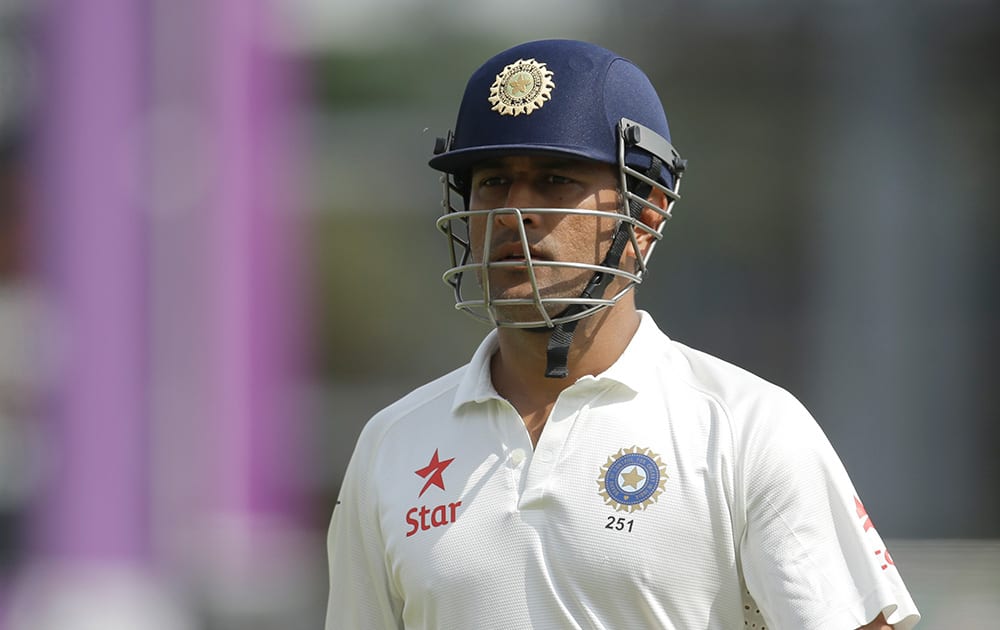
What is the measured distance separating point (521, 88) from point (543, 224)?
23 cm

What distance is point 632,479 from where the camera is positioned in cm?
207

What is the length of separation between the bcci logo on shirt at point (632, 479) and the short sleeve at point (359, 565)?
1.37 feet

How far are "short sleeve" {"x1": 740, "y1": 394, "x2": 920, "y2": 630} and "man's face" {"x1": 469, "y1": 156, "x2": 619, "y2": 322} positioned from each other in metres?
0.38

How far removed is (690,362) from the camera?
7.41 feet

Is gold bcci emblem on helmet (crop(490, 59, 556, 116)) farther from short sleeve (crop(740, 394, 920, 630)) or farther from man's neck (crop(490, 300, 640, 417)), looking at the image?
short sleeve (crop(740, 394, 920, 630))

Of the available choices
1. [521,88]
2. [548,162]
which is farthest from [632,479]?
[521,88]

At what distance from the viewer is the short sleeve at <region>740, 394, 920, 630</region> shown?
6.34 ft

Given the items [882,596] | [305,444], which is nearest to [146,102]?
[305,444]

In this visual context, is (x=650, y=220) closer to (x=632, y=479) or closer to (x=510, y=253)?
(x=510, y=253)

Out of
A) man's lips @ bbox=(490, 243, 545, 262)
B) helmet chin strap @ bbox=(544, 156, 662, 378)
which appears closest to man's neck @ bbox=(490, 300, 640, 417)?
helmet chin strap @ bbox=(544, 156, 662, 378)

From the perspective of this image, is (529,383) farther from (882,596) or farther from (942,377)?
(942,377)

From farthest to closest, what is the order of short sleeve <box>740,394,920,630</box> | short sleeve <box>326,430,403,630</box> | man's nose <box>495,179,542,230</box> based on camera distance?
short sleeve <box>326,430,403,630</box>, man's nose <box>495,179,542,230</box>, short sleeve <box>740,394,920,630</box>

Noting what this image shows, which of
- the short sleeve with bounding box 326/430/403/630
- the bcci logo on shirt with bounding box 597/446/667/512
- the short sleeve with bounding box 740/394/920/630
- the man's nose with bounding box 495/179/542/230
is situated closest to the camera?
the short sleeve with bounding box 740/394/920/630

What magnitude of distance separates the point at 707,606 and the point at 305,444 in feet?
7.10
